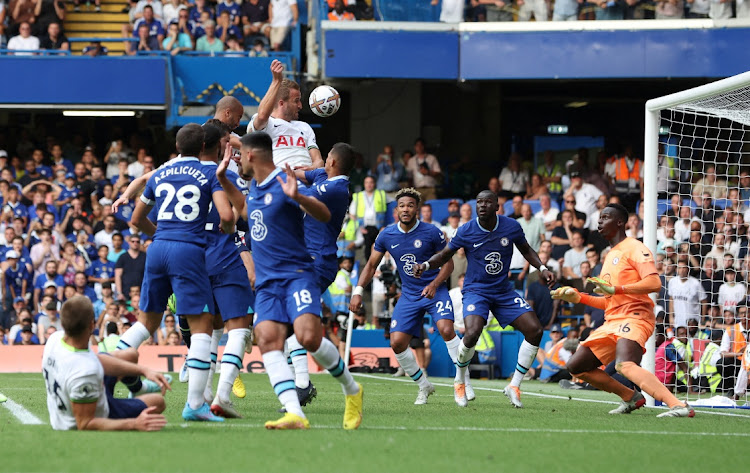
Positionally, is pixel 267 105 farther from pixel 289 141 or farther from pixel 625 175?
pixel 625 175

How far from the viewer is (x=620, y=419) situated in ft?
31.8

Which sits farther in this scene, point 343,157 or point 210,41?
point 210,41

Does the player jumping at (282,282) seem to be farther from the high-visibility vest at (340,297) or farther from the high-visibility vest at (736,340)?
the high-visibility vest at (340,297)

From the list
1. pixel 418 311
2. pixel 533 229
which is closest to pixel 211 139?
pixel 418 311

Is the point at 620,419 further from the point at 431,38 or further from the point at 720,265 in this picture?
the point at 431,38

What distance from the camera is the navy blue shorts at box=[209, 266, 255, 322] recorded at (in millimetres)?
8977

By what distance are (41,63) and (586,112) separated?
42.4ft

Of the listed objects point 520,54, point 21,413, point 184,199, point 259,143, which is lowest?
point 21,413

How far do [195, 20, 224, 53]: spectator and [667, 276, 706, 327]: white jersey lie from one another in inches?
444

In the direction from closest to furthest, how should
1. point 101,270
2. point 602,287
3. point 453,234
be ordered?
point 602,287 < point 453,234 < point 101,270

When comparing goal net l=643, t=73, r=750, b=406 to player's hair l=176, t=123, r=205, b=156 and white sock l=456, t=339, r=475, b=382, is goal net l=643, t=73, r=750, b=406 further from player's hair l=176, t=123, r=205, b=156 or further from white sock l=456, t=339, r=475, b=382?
player's hair l=176, t=123, r=205, b=156

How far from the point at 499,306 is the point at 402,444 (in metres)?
4.76

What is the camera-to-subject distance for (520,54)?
73.3ft

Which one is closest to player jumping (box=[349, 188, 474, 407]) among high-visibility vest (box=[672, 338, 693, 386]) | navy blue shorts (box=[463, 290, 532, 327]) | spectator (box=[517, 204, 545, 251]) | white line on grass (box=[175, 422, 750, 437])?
navy blue shorts (box=[463, 290, 532, 327])
